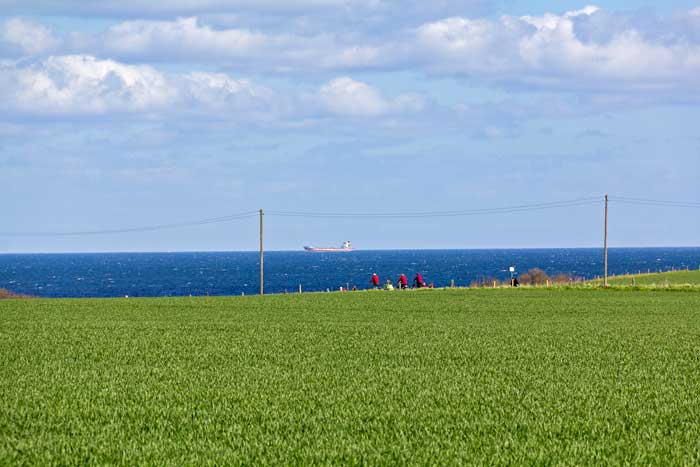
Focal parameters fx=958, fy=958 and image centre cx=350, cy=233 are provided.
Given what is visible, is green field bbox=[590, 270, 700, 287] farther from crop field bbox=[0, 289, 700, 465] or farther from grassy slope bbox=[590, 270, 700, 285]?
crop field bbox=[0, 289, 700, 465]

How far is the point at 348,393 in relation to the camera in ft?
60.9

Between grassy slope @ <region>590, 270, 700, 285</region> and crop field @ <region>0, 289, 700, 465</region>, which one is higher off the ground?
grassy slope @ <region>590, 270, 700, 285</region>

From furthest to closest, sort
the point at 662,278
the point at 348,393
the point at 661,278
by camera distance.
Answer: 1. the point at 661,278
2. the point at 662,278
3. the point at 348,393

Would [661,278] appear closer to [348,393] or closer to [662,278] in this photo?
[662,278]

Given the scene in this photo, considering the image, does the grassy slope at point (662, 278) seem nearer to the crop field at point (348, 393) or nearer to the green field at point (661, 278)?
the green field at point (661, 278)

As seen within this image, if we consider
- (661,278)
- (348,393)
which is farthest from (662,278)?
(348,393)

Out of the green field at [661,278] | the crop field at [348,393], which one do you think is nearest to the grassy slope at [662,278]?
the green field at [661,278]

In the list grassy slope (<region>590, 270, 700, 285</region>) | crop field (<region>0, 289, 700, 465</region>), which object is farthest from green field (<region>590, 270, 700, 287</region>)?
crop field (<region>0, 289, 700, 465</region>)

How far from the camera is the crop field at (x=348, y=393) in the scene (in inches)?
530

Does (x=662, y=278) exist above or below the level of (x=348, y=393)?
above

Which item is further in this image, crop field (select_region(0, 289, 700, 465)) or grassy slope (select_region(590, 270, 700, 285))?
grassy slope (select_region(590, 270, 700, 285))

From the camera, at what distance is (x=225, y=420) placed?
51.8 ft

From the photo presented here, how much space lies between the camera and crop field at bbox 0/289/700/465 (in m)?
13.5

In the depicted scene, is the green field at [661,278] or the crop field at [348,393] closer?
the crop field at [348,393]
